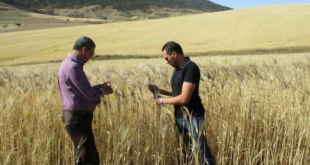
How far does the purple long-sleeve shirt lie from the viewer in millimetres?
2633

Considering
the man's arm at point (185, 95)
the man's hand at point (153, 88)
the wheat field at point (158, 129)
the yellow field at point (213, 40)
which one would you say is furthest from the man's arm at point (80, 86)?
the yellow field at point (213, 40)

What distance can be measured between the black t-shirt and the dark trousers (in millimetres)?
820

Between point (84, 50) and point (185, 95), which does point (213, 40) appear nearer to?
point (185, 95)

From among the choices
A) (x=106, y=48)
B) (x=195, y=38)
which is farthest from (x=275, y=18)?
(x=106, y=48)

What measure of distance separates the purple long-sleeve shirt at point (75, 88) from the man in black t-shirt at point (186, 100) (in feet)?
1.88

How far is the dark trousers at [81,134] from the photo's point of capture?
2.70m

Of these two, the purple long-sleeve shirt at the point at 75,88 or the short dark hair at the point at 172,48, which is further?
the short dark hair at the point at 172,48

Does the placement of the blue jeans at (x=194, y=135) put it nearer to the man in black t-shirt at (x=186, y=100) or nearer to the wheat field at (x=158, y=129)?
the man in black t-shirt at (x=186, y=100)

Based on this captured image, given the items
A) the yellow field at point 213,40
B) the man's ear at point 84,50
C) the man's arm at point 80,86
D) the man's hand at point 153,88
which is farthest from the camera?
the yellow field at point 213,40

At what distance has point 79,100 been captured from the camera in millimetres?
2689

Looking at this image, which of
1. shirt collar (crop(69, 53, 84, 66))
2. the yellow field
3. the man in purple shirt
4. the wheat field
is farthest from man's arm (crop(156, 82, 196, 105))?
the yellow field

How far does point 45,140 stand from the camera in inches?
119

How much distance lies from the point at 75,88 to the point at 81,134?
0.38 m

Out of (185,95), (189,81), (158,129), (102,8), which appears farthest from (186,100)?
(102,8)
